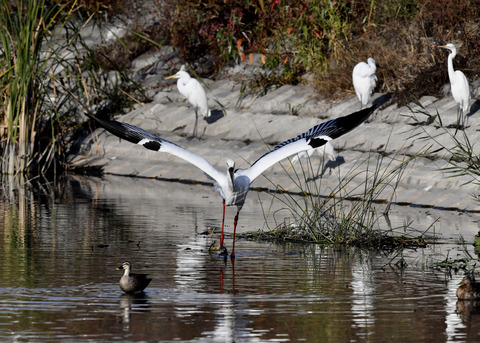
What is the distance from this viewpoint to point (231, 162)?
1177 centimetres

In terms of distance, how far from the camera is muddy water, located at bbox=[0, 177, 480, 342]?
7.47 m

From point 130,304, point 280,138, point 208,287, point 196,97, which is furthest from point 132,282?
point 196,97

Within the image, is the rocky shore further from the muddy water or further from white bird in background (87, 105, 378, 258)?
white bird in background (87, 105, 378, 258)

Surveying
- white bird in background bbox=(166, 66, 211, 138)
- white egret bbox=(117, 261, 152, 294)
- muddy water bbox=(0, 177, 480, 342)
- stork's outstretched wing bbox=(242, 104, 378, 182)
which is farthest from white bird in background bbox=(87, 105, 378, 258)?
white bird in background bbox=(166, 66, 211, 138)

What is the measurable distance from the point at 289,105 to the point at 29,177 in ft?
19.0

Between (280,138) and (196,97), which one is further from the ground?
(196,97)

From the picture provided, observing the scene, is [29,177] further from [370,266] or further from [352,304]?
[352,304]

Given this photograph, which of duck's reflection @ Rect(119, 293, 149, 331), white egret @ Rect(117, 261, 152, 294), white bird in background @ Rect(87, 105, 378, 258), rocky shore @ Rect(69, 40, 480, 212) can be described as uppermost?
rocky shore @ Rect(69, 40, 480, 212)

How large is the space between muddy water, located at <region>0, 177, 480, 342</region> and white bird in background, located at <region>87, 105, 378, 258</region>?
2.32 feet

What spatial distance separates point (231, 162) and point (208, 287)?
2.62 meters

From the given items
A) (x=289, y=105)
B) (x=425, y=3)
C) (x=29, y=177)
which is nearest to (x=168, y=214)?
(x=29, y=177)

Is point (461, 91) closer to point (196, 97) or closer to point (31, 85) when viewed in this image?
point (196, 97)

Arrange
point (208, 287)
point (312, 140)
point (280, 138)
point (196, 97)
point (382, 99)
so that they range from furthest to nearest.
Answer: point (196, 97), point (382, 99), point (280, 138), point (312, 140), point (208, 287)

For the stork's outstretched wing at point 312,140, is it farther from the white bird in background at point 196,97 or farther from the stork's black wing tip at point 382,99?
the white bird in background at point 196,97
